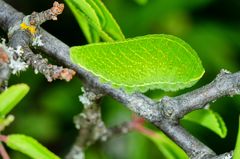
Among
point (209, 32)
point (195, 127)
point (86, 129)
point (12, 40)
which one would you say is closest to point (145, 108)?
point (12, 40)

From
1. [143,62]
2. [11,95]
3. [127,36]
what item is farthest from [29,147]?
[127,36]

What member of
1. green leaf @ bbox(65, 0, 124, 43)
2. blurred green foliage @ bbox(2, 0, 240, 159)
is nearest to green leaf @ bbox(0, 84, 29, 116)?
green leaf @ bbox(65, 0, 124, 43)

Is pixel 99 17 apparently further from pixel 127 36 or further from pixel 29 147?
pixel 127 36

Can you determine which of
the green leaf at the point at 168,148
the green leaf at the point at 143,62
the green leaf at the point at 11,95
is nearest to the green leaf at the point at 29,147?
the green leaf at the point at 11,95

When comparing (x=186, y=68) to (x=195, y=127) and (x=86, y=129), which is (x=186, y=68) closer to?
(x=86, y=129)

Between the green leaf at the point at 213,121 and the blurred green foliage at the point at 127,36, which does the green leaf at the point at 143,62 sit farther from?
the blurred green foliage at the point at 127,36

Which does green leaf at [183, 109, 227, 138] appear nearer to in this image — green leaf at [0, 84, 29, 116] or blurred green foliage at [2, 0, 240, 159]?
green leaf at [0, 84, 29, 116]
